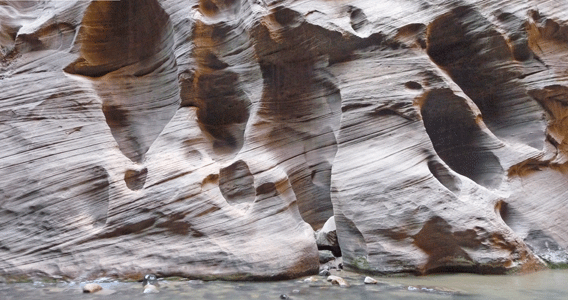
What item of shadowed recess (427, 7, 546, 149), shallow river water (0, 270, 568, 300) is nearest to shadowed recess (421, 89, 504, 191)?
shadowed recess (427, 7, 546, 149)

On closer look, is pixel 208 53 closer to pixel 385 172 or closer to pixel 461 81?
pixel 385 172

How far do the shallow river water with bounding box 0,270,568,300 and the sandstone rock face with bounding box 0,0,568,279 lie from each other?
262 millimetres

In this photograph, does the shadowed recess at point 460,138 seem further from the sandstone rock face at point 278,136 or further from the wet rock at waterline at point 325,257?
the wet rock at waterline at point 325,257

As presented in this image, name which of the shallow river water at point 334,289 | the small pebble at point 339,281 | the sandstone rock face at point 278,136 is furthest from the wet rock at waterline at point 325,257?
the small pebble at point 339,281

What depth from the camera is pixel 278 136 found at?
701cm

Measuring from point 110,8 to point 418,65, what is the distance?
4611 millimetres

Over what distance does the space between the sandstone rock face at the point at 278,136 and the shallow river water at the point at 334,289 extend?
262mm

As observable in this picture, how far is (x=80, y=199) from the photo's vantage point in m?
5.88

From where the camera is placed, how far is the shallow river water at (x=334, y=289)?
4.35 meters

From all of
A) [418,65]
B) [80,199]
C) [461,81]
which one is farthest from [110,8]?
[461,81]

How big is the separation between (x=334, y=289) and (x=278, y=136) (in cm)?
286

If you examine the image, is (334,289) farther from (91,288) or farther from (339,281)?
(91,288)

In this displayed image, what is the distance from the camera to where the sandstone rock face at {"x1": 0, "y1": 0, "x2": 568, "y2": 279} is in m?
5.57

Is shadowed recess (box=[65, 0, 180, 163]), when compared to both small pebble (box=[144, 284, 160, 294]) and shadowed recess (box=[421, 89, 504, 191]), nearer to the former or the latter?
small pebble (box=[144, 284, 160, 294])
